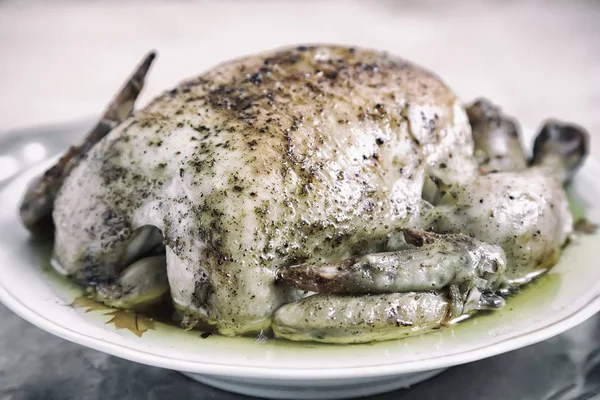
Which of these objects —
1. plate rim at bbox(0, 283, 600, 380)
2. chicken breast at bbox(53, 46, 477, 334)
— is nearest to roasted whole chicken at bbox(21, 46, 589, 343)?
chicken breast at bbox(53, 46, 477, 334)

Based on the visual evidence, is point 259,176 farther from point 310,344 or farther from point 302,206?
point 310,344

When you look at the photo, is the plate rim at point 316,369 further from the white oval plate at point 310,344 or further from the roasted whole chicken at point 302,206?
the roasted whole chicken at point 302,206

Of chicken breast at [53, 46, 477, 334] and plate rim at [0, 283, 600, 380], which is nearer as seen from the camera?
plate rim at [0, 283, 600, 380]

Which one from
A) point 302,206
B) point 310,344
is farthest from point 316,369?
point 302,206

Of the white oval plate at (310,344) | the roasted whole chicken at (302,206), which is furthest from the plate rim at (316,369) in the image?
the roasted whole chicken at (302,206)

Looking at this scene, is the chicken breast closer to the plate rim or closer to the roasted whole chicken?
the roasted whole chicken
